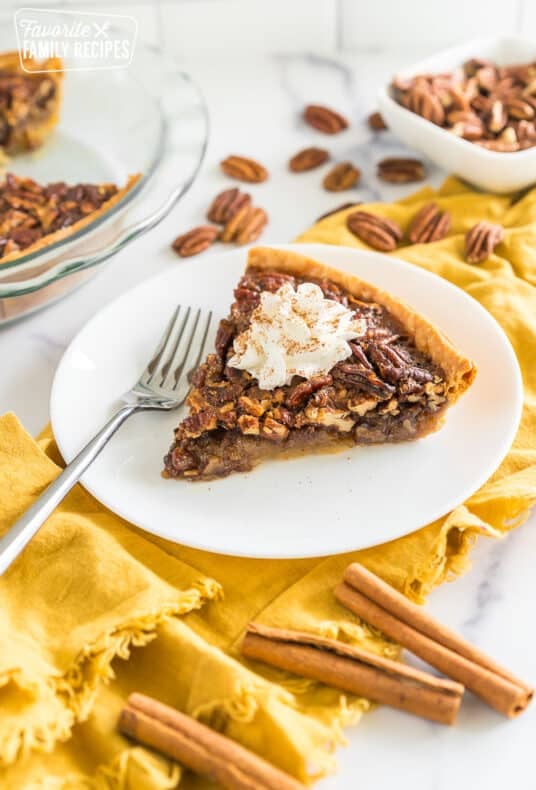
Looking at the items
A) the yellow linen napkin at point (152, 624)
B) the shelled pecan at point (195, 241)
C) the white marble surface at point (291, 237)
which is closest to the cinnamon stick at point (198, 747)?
the yellow linen napkin at point (152, 624)

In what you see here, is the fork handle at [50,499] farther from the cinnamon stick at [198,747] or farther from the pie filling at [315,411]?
the cinnamon stick at [198,747]

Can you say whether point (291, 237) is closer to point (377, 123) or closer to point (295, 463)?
point (377, 123)

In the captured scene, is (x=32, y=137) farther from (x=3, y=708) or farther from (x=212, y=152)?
(x=3, y=708)

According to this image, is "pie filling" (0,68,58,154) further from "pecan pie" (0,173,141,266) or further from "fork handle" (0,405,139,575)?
"fork handle" (0,405,139,575)

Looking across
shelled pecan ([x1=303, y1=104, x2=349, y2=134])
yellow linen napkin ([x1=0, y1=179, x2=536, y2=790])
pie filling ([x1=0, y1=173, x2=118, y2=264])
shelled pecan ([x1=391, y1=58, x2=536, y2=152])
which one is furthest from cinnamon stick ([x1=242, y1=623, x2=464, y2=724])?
shelled pecan ([x1=303, y1=104, x2=349, y2=134])

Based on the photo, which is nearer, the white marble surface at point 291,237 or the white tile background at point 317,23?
the white marble surface at point 291,237

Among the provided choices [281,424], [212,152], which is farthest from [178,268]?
[212,152]
